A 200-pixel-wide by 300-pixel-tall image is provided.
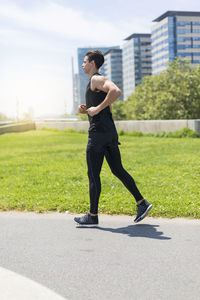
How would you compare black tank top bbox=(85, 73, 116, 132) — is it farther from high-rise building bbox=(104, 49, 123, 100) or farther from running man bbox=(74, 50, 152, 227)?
high-rise building bbox=(104, 49, 123, 100)

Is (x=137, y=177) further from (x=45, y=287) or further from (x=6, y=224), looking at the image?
(x=45, y=287)

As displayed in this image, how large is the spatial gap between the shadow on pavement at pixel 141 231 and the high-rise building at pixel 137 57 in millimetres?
148763

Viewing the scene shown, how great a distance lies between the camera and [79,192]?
6.32 metres

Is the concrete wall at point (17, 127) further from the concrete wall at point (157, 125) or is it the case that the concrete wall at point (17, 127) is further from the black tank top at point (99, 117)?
the black tank top at point (99, 117)

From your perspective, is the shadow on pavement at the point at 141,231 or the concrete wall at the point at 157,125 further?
the concrete wall at the point at 157,125

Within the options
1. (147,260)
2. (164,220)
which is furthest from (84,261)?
(164,220)

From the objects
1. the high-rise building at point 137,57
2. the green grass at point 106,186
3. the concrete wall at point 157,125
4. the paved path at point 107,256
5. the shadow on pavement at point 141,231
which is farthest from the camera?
the high-rise building at point 137,57

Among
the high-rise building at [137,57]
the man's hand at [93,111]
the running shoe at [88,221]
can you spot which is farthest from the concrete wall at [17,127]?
the high-rise building at [137,57]

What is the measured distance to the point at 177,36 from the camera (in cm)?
12344

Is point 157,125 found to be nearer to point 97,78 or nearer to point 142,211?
point 142,211

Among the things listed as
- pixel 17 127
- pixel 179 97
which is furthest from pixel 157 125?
pixel 17 127

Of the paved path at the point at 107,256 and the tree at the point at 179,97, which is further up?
the tree at the point at 179,97

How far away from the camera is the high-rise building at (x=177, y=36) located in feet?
399

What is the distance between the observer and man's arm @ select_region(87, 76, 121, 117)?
4133mm
